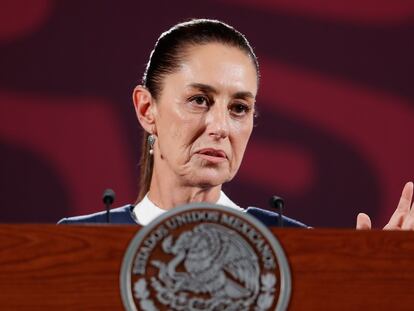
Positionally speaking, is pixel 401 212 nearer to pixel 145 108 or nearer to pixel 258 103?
pixel 145 108

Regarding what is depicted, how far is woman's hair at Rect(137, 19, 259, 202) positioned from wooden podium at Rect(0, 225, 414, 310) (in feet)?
2.97

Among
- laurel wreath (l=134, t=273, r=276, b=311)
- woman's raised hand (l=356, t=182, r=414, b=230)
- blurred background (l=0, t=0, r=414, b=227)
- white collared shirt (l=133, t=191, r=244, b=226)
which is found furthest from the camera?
blurred background (l=0, t=0, r=414, b=227)

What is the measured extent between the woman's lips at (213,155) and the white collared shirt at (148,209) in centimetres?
15

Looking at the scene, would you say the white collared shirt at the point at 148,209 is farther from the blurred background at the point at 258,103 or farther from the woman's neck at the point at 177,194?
the blurred background at the point at 258,103

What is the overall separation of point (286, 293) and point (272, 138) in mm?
1596

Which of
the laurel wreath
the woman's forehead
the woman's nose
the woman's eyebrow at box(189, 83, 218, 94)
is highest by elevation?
the woman's forehead

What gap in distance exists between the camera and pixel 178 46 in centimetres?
208

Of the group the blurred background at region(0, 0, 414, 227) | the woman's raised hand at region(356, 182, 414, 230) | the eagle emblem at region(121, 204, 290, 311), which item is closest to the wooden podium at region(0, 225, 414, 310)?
the eagle emblem at region(121, 204, 290, 311)

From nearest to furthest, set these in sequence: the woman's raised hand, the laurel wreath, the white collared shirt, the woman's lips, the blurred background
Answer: the laurel wreath < the woman's raised hand < the woman's lips < the white collared shirt < the blurred background

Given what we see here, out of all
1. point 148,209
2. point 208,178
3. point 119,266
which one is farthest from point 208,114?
point 119,266

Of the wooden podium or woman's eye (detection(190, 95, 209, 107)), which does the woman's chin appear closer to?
woman's eye (detection(190, 95, 209, 107))

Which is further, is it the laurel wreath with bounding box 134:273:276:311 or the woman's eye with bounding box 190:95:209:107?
the woman's eye with bounding box 190:95:209:107

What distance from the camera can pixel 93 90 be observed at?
8.92 ft

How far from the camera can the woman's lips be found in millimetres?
1983
